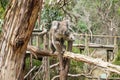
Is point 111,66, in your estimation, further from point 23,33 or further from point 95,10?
point 95,10

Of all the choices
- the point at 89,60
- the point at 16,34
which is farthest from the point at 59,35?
the point at 16,34

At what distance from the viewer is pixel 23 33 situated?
249 centimetres

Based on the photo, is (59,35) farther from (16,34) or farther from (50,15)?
(50,15)

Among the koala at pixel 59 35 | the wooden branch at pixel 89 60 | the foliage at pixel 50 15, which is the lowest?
the wooden branch at pixel 89 60

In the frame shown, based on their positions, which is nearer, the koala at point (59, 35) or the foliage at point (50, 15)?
the koala at point (59, 35)

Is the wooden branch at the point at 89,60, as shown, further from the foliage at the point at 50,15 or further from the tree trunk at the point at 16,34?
the foliage at the point at 50,15

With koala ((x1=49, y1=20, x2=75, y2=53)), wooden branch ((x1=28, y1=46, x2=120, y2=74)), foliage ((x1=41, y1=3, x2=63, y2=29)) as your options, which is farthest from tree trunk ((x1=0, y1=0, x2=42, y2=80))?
foliage ((x1=41, y1=3, x2=63, y2=29))

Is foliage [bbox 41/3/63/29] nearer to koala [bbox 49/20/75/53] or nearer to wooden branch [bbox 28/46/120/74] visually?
koala [bbox 49/20/75/53]

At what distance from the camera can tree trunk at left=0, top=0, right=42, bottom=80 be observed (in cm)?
246

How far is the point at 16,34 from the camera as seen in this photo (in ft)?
8.21

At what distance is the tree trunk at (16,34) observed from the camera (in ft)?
8.08

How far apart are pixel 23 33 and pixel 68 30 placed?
7.98ft

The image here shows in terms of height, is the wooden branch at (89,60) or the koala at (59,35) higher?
the koala at (59,35)

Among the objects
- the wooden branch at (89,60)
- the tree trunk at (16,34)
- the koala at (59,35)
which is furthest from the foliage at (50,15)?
the tree trunk at (16,34)
